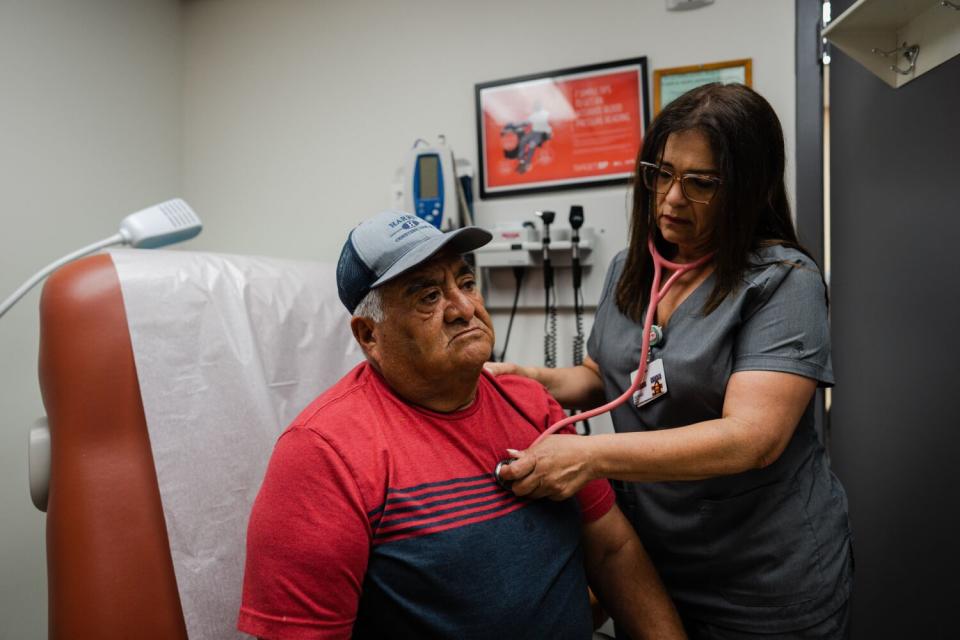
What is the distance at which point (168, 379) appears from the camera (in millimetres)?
1109

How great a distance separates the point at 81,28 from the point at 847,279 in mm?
2620

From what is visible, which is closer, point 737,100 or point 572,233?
point 737,100

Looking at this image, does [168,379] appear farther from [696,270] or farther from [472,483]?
[696,270]

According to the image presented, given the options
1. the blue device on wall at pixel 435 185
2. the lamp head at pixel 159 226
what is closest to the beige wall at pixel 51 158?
the lamp head at pixel 159 226

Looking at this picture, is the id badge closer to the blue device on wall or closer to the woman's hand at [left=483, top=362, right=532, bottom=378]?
the woman's hand at [left=483, top=362, right=532, bottom=378]

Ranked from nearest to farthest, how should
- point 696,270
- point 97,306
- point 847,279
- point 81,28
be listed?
point 97,306 < point 696,270 < point 847,279 < point 81,28

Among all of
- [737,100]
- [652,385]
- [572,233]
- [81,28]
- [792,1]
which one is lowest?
[652,385]

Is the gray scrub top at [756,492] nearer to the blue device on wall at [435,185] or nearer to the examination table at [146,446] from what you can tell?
the examination table at [146,446]

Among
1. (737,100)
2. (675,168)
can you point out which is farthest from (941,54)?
(675,168)

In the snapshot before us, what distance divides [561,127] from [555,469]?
1398mm

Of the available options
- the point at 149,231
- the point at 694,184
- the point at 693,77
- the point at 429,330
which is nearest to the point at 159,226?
the point at 149,231

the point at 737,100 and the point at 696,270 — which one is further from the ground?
the point at 737,100

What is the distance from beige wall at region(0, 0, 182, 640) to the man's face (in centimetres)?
156

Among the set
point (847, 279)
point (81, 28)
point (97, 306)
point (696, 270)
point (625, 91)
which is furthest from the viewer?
point (81, 28)
